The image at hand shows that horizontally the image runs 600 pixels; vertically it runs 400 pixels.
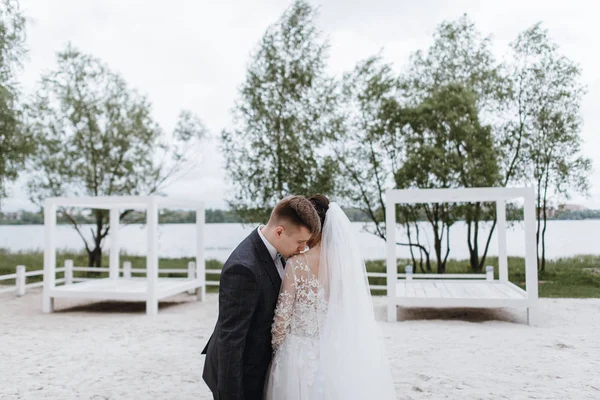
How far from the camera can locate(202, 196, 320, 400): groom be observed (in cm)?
219

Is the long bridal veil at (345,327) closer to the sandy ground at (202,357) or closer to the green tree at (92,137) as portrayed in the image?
the sandy ground at (202,357)

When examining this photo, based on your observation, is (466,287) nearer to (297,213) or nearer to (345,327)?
(345,327)

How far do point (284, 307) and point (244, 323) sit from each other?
0.30 metres

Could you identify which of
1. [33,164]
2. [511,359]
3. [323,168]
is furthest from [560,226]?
[33,164]

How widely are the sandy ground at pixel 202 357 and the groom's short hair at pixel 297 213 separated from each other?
8.09ft

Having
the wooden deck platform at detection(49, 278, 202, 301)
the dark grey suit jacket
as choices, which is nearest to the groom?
the dark grey suit jacket

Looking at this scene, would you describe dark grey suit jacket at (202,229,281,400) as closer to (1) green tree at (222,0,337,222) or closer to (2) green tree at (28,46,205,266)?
(1) green tree at (222,0,337,222)

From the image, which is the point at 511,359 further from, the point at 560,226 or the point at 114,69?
the point at 114,69

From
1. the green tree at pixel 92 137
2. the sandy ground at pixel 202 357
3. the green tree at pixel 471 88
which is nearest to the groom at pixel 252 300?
the sandy ground at pixel 202 357

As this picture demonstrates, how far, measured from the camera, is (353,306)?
2.66 m

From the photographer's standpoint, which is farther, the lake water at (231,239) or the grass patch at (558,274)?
the lake water at (231,239)

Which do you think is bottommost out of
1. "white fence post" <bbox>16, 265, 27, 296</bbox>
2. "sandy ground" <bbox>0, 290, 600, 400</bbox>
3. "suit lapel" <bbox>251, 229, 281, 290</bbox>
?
"sandy ground" <bbox>0, 290, 600, 400</bbox>

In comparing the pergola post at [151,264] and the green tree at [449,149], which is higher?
the green tree at [449,149]

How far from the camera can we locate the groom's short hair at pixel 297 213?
2.31 m
